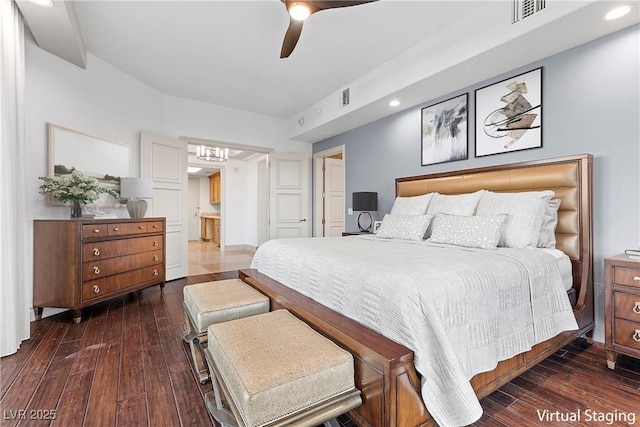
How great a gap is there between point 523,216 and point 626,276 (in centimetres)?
67

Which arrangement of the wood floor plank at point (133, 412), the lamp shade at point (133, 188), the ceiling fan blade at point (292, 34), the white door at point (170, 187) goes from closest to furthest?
the wood floor plank at point (133, 412) → the ceiling fan blade at point (292, 34) → the lamp shade at point (133, 188) → the white door at point (170, 187)

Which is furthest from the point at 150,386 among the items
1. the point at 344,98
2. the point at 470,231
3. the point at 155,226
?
the point at 344,98

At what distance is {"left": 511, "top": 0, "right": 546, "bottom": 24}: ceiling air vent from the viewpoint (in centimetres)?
214

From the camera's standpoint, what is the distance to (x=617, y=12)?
6.52 ft

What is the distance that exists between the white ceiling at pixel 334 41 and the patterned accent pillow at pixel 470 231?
1.45 m

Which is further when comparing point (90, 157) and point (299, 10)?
point (90, 157)

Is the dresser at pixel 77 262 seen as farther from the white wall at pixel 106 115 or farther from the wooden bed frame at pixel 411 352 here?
the wooden bed frame at pixel 411 352

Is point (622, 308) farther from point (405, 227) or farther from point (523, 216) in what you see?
point (405, 227)

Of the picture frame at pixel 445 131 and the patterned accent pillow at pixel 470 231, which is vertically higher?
the picture frame at pixel 445 131

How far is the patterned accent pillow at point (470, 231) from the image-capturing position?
2.20 m

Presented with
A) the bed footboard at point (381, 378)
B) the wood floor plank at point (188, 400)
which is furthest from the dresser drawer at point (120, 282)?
the bed footboard at point (381, 378)

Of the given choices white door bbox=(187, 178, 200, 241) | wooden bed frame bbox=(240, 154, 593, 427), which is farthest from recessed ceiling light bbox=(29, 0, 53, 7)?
white door bbox=(187, 178, 200, 241)

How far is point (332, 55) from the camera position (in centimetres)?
330

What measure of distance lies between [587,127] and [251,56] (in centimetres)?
332
